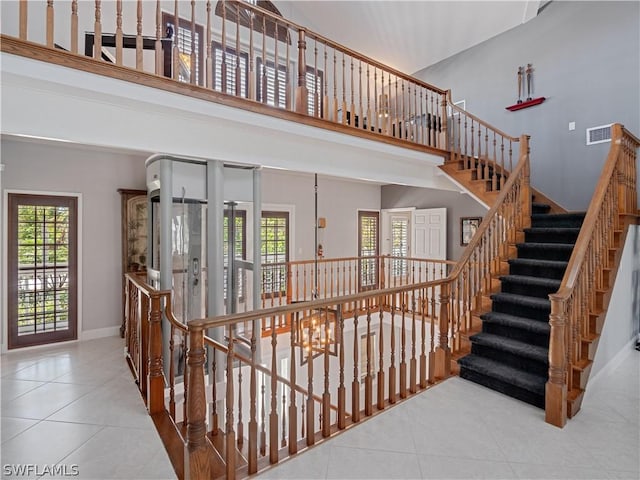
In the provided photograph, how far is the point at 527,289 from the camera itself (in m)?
3.50

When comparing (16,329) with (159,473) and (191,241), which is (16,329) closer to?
(191,241)

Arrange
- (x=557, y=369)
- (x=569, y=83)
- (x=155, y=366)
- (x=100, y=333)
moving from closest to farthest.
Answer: (x=557, y=369), (x=155, y=366), (x=100, y=333), (x=569, y=83)

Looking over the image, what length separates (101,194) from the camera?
4820mm

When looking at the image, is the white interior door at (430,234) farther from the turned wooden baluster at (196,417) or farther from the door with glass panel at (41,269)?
the door with glass panel at (41,269)

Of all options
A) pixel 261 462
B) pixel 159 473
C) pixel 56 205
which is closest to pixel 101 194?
pixel 56 205

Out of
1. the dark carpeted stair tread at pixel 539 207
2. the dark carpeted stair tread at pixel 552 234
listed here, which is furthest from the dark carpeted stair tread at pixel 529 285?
the dark carpeted stair tread at pixel 539 207

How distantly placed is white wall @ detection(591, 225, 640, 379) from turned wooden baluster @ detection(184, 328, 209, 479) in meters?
3.15

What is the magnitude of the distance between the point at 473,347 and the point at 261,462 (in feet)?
7.60

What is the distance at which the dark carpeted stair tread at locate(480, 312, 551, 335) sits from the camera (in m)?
2.98

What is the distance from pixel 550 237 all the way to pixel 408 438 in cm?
313

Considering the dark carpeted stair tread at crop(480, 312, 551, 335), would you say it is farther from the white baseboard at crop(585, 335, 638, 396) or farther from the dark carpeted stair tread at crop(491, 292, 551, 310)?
the white baseboard at crop(585, 335, 638, 396)

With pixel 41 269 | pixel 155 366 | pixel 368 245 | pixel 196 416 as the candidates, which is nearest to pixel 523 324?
pixel 196 416

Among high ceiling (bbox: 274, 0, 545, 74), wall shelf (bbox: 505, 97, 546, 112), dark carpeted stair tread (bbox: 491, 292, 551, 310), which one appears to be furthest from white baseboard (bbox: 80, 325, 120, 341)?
wall shelf (bbox: 505, 97, 546, 112)

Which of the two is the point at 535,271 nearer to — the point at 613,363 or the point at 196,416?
the point at 613,363
